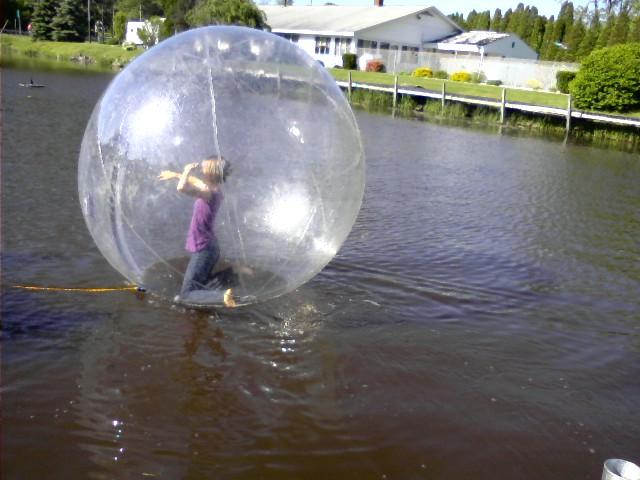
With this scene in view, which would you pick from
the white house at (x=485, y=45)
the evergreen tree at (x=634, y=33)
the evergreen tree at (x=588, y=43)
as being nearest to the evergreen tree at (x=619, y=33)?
the evergreen tree at (x=634, y=33)

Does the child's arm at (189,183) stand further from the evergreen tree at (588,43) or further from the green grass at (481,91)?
the evergreen tree at (588,43)

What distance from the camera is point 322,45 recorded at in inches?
2074

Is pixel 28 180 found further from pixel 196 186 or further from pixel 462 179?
pixel 462 179

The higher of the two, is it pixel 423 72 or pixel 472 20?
pixel 472 20

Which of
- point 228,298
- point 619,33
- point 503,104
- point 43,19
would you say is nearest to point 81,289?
point 228,298

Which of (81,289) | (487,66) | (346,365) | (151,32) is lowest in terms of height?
(346,365)

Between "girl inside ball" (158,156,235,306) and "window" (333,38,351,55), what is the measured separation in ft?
157

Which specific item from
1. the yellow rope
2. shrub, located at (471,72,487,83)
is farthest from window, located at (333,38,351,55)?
the yellow rope

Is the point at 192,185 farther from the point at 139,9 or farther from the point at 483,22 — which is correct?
the point at 139,9

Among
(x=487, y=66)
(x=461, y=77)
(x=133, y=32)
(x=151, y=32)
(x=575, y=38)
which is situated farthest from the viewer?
(x=133, y=32)

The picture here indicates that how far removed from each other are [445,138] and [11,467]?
20.1m

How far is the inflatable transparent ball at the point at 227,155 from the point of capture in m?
4.78

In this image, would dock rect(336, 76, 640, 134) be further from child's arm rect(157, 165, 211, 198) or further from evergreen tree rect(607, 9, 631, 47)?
child's arm rect(157, 165, 211, 198)

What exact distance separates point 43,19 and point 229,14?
30882 mm
